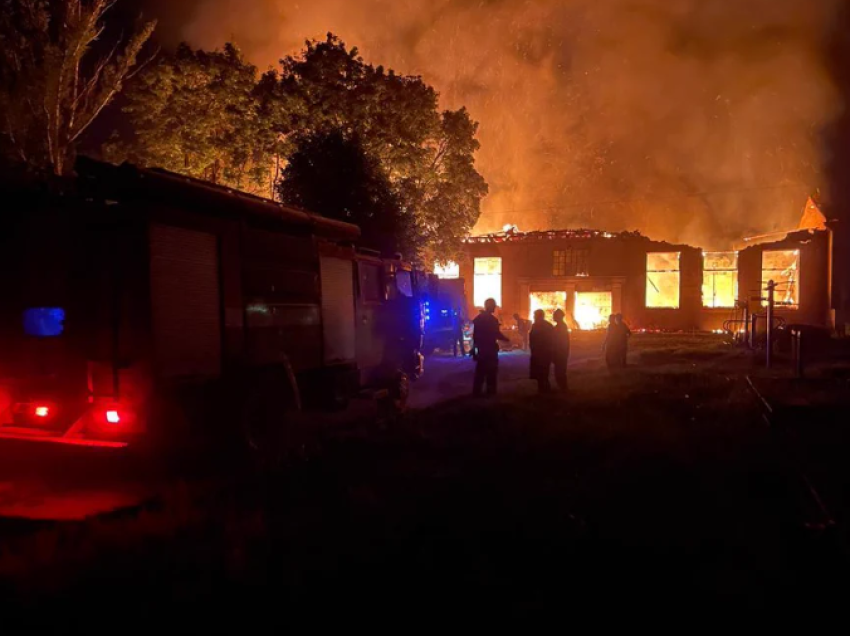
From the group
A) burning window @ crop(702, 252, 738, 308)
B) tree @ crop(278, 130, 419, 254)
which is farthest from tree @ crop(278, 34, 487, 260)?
burning window @ crop(702, 252, 738, 308)

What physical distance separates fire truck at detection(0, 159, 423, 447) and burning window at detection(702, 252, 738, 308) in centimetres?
3378

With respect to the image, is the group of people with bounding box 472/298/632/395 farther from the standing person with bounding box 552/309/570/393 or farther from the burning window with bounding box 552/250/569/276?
the burning window with bounding box 552/250/569/276

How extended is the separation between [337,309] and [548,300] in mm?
30815

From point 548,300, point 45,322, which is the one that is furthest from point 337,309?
point 548,300

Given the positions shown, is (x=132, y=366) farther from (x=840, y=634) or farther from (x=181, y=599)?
(x=840, y=634)

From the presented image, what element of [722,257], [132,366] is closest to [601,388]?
[132,366]

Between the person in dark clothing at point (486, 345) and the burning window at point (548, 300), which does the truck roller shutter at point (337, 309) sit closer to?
the person in dark clothing at point (486, 345)

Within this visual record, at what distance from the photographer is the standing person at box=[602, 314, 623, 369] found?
16112 mm

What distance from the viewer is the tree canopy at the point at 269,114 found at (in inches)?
833

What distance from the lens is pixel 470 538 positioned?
177 inches

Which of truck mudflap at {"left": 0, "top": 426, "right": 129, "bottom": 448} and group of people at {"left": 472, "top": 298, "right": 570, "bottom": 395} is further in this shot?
group of people at {"left": 472, "top": 298, "right": 570, "bottom": 395}

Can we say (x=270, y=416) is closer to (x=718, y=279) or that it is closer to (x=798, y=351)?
(x=798, y=351)

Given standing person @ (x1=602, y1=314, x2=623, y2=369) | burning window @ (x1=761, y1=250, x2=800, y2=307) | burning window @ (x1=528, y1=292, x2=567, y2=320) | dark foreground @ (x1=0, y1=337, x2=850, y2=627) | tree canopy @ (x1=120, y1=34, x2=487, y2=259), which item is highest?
tree canopy @ (x1=120, y1=34, x2=487, y2=259)

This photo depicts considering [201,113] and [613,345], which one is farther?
[201,113]
